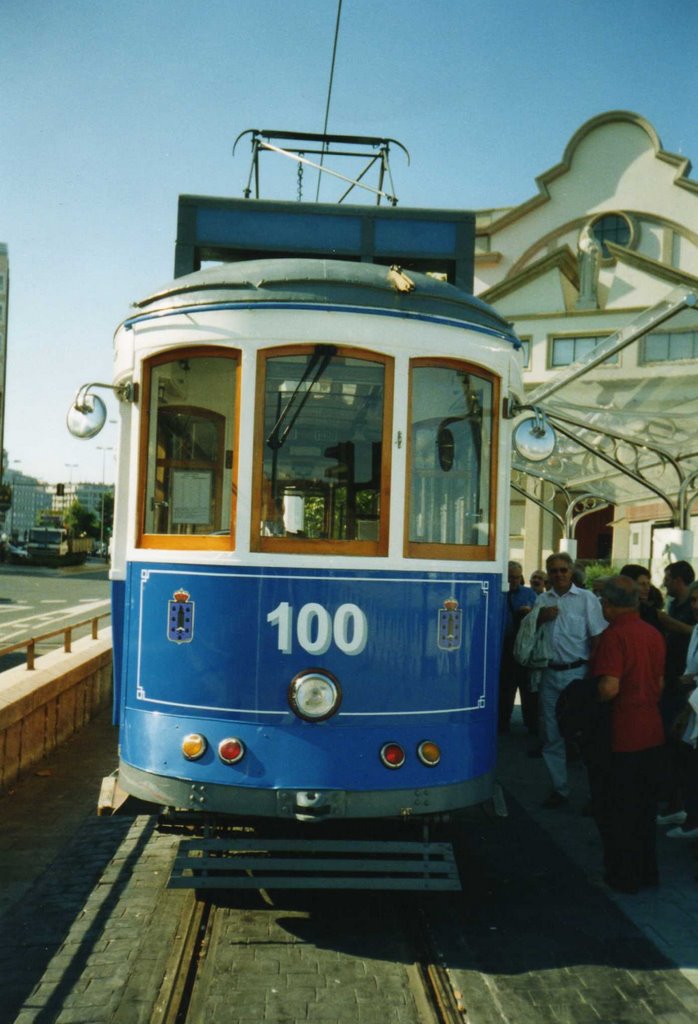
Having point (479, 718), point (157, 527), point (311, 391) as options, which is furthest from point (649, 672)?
point (157, 527)

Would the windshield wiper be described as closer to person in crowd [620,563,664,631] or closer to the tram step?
the tram step

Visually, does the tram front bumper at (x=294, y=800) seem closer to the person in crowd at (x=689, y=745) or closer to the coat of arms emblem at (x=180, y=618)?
the coat of arms emblem at (x=180, y=618)

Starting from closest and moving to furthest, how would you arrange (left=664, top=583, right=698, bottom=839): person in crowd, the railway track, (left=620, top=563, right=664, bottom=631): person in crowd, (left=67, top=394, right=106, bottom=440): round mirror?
the railway track
(left=67, top=394, right=106, bottom=440): round mirror
(left=664, top=583, right=698, bottom=839): person in crowd
(left=620, top=563, right=664, bottom=631): person in crowd

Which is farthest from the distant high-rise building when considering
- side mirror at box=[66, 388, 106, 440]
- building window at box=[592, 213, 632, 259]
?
side mirror at box=[66, 388, 106, 440]

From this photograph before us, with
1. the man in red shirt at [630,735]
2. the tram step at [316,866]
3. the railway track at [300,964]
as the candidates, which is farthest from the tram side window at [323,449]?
the railway track at [300,964]

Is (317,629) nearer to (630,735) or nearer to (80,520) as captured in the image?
(630,735)

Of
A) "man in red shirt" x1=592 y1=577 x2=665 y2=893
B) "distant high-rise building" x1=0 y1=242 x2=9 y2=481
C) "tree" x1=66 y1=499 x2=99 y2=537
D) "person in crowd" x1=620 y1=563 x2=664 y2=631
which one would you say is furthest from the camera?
"tree" x1=66 y1=499 x2=99 y2=537

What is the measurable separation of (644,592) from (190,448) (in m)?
4.35

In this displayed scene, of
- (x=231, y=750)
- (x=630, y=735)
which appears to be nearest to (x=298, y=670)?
(x=231, y=750)

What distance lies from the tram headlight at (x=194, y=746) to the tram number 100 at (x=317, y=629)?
57 cm

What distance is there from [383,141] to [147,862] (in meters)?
5.62

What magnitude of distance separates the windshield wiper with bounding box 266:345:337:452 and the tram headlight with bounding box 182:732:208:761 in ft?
4.61

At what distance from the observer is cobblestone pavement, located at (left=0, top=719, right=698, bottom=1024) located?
404 cm

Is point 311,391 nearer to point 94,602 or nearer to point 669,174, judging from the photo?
point 94,602
